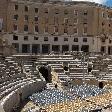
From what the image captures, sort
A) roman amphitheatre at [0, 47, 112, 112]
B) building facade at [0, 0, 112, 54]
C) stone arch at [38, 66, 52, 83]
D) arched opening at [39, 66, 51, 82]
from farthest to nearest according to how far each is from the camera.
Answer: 1. building facade at [0, 0, 112, 54]
2. arched opening at [39, 66, 51, 82]
3. stone arch at [38, 66, 52, 83]
4. roman amphitheatre at [0, 47, 112, 112]

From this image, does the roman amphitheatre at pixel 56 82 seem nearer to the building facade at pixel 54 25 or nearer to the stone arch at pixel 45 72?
→ the stone arch at pixel 45 72

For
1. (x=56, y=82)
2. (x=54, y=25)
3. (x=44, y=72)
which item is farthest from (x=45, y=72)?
(x=54, y=25)

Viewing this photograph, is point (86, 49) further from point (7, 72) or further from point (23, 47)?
point (7, 72)

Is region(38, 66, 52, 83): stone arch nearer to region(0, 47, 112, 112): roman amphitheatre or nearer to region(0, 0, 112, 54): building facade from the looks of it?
region(0, 47, 112, 112): roman amphitheatre

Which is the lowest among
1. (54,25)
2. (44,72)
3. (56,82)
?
(56,82)

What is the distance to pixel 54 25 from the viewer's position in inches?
3027

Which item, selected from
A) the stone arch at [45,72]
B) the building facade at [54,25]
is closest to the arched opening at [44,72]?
the stone arch at [45,72]

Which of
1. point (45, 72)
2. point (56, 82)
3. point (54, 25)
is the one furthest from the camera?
point (54, 25)

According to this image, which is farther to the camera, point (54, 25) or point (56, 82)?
point (54, 25)

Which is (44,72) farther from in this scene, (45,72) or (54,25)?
(54,25)

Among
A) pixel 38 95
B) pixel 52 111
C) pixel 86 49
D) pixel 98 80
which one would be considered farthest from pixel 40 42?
pixel 52 111

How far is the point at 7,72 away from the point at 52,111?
48.4 feet

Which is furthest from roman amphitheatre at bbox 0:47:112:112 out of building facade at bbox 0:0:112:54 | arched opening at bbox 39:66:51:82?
building facade at bbox 0:0:112:54

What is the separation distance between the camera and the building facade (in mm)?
74125
